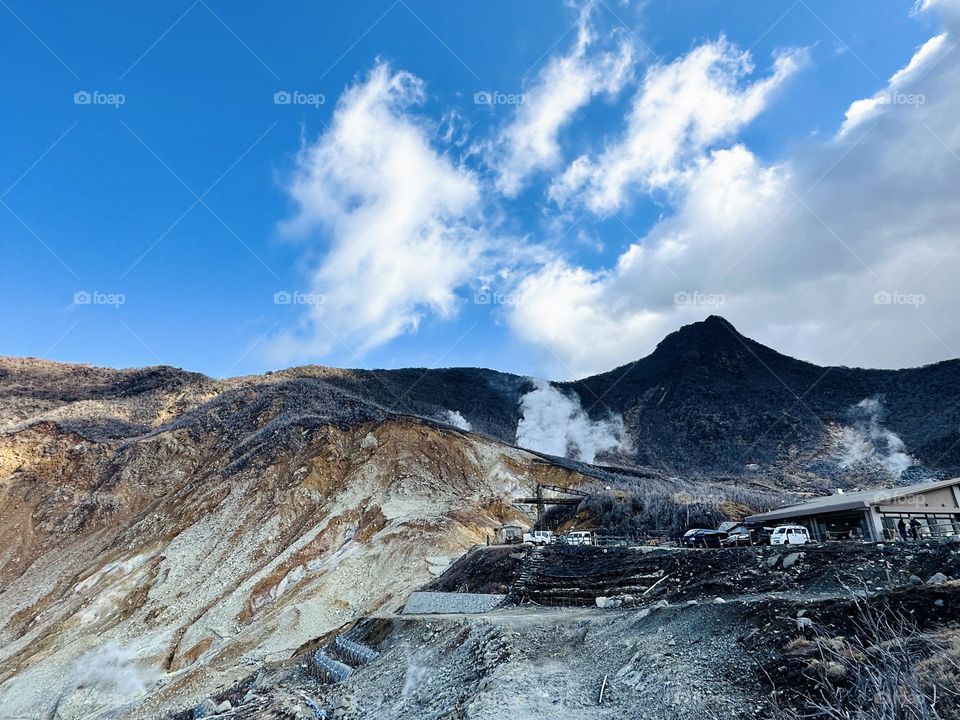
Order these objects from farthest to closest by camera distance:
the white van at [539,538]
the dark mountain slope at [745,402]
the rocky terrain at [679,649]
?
the dark mountain slope at [745,402]
the white van at [539,538]
the rocky terrain at [679,649]

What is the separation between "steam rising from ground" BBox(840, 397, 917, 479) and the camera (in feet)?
201

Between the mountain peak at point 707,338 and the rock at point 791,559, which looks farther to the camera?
the mountain peak at point 707,338

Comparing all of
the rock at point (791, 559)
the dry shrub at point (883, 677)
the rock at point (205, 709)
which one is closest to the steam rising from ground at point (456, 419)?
the rock at point (205, 709)

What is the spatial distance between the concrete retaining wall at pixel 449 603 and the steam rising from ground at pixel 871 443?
54.6 m

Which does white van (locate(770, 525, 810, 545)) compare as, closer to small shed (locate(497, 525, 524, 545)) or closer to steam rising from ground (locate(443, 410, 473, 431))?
small shed (locate(497, 525, 524, 545))

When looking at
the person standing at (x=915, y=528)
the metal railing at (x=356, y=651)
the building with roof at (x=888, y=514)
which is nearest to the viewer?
the metal railing at (x=356, y=651)

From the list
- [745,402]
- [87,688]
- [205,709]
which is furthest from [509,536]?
[745,402]

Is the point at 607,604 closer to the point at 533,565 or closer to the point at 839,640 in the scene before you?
the point at 533,565

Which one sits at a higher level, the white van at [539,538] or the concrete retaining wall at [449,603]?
the white van at [539,538]

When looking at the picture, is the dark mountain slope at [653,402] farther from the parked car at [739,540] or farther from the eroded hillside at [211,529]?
the parked car at [739,540]

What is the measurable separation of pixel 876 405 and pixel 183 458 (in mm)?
80660

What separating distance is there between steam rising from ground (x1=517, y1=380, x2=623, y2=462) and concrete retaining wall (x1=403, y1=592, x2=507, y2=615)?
5186 cm

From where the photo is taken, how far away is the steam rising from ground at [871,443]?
61.3 metres

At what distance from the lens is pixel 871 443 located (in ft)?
222
